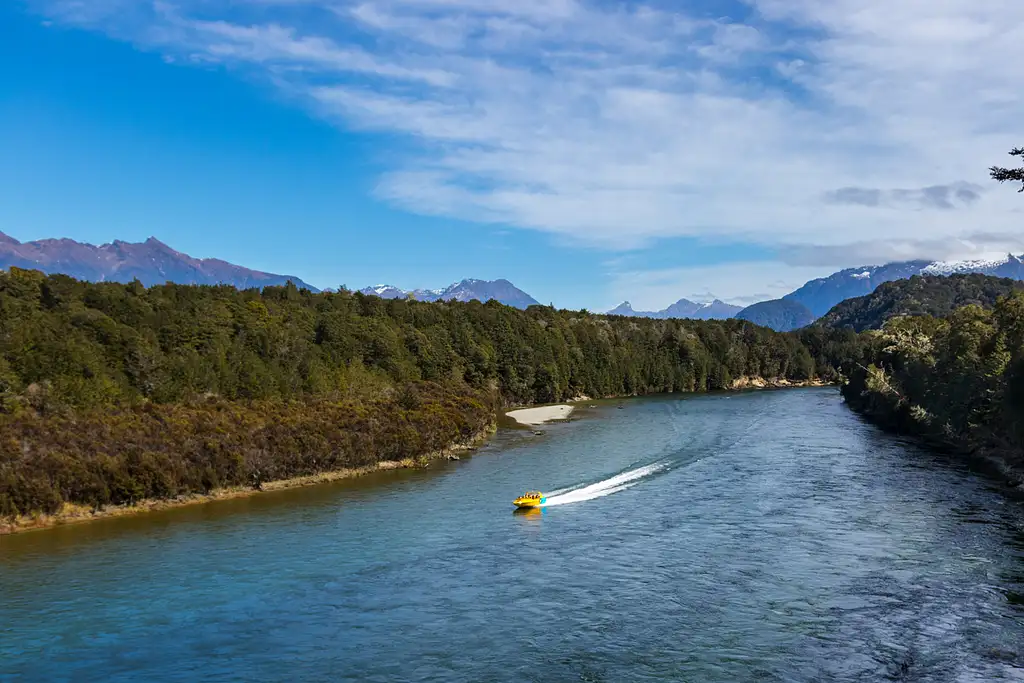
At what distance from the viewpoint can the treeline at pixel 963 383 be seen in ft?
238

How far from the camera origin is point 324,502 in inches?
2549

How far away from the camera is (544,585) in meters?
42.1

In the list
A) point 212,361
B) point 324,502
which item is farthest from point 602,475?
point 212,361

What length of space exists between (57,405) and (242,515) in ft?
72.0

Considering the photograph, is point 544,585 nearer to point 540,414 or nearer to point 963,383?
point 963,383

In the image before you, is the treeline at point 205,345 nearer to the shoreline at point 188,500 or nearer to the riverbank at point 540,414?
the riverbank at point 540,414

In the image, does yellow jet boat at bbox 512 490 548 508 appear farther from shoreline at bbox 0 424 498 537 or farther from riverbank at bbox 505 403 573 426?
riverbank at bbox 505 403 573 426

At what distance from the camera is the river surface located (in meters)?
32.3

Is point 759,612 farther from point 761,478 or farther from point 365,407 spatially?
point 365,407

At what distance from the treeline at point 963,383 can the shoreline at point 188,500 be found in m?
55.4

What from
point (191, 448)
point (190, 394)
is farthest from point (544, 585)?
point (190, 394)

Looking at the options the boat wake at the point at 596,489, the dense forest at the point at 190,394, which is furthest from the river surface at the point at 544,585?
the dense forest at the point at 190,394

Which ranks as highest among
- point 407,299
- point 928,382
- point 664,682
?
point 407,299

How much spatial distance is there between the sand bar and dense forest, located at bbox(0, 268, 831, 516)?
13.4 meters
